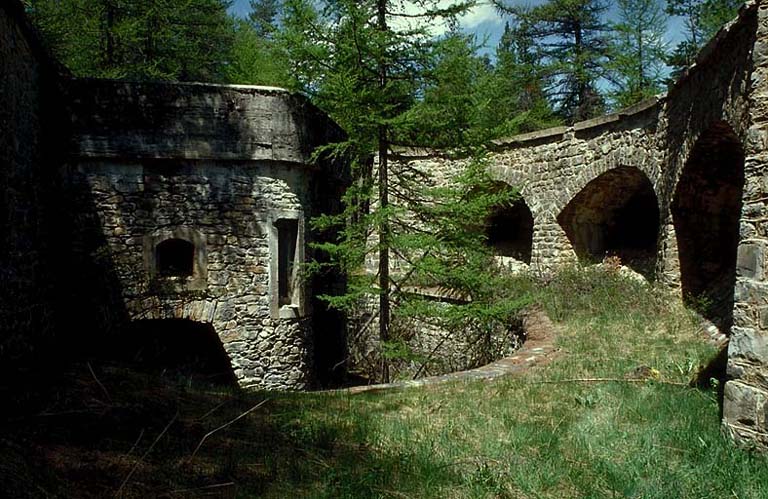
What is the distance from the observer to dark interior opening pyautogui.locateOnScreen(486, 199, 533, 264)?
15.7 m

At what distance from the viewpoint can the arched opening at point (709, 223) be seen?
318 inches

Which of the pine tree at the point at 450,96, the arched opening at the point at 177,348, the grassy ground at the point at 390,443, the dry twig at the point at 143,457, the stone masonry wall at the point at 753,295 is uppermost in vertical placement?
the pine tree at the point at 450,96

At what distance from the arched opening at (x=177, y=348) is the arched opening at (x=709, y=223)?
7221mm

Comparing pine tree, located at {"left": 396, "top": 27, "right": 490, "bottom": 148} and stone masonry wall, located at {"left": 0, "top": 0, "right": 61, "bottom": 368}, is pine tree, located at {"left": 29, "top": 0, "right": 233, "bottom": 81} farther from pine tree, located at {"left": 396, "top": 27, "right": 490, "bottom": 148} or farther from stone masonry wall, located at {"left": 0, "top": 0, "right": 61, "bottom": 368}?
pine tree, located at {"left": 396, "top": 27, "right": 490, "bottom": 148}

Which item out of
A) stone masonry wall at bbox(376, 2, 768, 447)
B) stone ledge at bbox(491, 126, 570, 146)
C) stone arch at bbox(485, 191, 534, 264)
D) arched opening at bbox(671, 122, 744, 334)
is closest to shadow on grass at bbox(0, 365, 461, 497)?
stone masonry wall at bbox(376, 2, 768, 447)

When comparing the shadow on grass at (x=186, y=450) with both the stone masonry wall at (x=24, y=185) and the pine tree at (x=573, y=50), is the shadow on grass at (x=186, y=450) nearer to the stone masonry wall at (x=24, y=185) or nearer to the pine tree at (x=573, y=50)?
the stone masonry wall at (x=24, y=185)

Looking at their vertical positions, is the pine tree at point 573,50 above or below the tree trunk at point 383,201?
above

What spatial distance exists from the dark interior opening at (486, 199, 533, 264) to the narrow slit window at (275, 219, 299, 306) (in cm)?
767

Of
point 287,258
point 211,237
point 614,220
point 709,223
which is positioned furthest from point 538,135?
point 211,237

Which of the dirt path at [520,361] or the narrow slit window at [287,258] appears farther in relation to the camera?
the narrow slit window at [287,258]

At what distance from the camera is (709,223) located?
352 inches

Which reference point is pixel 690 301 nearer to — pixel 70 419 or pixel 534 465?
pixel 534 465

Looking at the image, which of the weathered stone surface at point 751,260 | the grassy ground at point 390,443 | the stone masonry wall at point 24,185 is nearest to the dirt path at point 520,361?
the grassy ground at point 390,443

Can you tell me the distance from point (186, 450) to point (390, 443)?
4.53 feet
